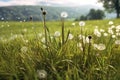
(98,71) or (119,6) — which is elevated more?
(98,71)

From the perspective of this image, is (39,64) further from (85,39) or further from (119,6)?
(119,6)

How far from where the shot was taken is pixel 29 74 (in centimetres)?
313

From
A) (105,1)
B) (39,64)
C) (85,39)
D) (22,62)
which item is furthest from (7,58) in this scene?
(105,1)

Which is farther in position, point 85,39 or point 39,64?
point 85,39

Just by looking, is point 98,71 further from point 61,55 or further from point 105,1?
point 105,1

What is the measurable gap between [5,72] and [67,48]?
3.01 ft

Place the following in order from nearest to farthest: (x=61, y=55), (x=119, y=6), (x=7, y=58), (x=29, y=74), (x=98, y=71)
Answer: (x=29, y=74) → (x=98, y=71) → (x=61, y=55) → (x=7, y=58) → (x=119, y=6)

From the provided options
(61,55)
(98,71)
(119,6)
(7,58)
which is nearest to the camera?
(98,71)

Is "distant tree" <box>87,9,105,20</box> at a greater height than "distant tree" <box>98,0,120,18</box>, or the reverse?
"distant tree" <box>98,0,120,18</box>

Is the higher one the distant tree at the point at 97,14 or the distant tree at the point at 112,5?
the distant tree at the point at 112,5

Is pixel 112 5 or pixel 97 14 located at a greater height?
pixel 112 5

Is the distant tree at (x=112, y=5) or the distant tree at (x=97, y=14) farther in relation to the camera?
the distant tree at (x=97, y=14)

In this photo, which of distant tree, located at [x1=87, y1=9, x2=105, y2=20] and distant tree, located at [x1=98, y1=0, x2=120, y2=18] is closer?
distant tree, located at [x1=98, y1=0, x2=120, y2=18]

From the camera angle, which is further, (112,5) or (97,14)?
(97,14)
